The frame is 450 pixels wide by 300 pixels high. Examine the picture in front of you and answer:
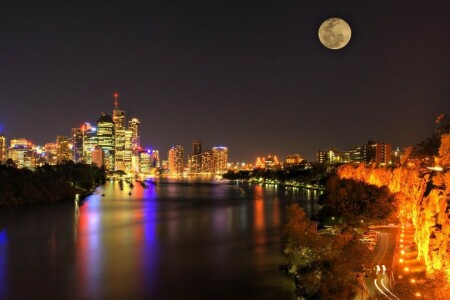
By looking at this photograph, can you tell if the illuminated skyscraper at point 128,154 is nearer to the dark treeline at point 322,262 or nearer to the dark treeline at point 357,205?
the dark treeline at point 357,205

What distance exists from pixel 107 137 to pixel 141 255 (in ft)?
274

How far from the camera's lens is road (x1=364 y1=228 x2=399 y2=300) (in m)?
8.66

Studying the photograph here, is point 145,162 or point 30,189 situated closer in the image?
point 30,189

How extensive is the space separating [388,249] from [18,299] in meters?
8.38

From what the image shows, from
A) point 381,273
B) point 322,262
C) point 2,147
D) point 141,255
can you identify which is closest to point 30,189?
point 141,255

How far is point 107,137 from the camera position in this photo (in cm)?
9562

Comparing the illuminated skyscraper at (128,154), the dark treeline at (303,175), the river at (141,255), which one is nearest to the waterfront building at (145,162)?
the illuminated skyscraper at (128,154)

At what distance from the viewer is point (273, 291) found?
10.5 metres

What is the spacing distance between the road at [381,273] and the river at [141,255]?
173 cm

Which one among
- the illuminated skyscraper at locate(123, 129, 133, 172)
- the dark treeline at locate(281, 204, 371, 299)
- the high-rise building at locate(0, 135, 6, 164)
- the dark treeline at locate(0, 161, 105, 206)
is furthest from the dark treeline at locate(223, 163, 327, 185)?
the high-rise building at locate(0, 135, 6, 164)

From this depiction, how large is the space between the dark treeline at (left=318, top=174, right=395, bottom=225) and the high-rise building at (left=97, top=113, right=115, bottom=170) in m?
78.5

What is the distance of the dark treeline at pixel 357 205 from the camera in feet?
55.0

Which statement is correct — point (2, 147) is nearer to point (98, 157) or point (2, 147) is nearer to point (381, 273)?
point (98, 157)

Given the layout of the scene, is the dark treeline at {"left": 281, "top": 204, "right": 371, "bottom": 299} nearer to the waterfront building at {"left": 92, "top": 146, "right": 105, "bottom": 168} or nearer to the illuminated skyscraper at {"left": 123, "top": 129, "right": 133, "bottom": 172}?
the waterfront building at {"left": 92, "top": 146, "right": 105, "bottom": 168}
